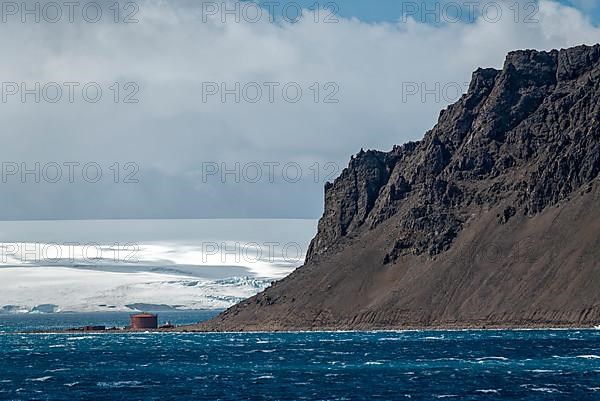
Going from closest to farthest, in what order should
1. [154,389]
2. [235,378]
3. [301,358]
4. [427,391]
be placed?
[427,391], [154,389], [235,378], [301,358]

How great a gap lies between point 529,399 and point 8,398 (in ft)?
188

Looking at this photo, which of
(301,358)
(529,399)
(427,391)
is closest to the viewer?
(529,399)

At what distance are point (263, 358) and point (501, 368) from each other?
48.6 meters

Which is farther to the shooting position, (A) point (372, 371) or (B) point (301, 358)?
(B) point (301, 358)

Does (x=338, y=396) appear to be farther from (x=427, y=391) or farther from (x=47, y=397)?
(x=47, y=397)

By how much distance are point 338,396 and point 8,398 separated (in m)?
37.0

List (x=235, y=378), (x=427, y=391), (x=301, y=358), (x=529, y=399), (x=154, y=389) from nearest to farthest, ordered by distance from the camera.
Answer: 1. (x=529, y=399)
2. (x=427, y=391)
3. (x=154, y=389)
4. (x=235, y=378)
5. (x=301, y=358)

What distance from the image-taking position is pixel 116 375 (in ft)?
548

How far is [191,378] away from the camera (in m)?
159

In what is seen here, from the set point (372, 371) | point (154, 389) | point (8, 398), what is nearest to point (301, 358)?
point (372, 371)

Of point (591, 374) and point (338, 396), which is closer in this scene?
point (338, 396)

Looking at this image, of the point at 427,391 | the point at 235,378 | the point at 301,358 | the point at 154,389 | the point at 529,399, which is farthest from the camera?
the point at 301,358

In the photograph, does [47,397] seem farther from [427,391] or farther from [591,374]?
[591,374]

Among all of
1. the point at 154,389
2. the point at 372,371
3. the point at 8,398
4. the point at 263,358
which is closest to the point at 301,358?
the point at 263,358
